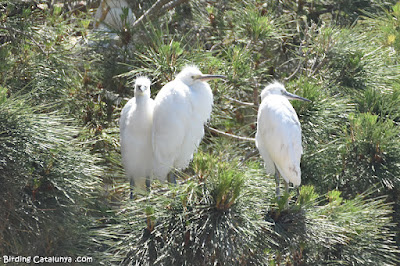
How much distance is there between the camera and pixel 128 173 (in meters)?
2.52

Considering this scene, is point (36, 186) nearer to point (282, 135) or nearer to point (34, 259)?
point (34, 259)

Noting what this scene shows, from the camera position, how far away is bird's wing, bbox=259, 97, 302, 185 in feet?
7.27

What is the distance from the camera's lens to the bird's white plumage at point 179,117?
2420 millimetres

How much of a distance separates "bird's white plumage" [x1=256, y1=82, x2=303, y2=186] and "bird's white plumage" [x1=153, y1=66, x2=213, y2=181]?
28 cm

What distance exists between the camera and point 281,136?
222 centimetres

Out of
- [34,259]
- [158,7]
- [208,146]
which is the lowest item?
[208,146]

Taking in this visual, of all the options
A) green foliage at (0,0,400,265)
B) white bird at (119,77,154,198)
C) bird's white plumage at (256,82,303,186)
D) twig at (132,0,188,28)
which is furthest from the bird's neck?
twig at (132,0,188,28)

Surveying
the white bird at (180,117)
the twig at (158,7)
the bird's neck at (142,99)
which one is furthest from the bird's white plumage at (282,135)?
the twig at (158,7)

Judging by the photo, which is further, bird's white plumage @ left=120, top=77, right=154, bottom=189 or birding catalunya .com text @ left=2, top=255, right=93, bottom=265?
bird's white plumage @ left=120, top=77, right=154, bottom=189

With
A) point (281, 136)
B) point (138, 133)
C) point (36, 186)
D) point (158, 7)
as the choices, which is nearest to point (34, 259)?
point (36, 186)

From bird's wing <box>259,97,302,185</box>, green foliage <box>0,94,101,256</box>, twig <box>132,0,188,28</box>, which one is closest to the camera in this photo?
green foliage <box>0,94,101,256</box>

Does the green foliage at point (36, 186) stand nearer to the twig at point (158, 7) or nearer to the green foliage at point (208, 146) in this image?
the green foliage at point (208, 146)

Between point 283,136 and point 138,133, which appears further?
point 138,133

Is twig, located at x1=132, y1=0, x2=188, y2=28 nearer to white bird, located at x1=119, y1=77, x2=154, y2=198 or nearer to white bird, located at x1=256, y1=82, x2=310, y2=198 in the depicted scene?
white bird, located at x1=119, y1=77, x2=154, y2=198
